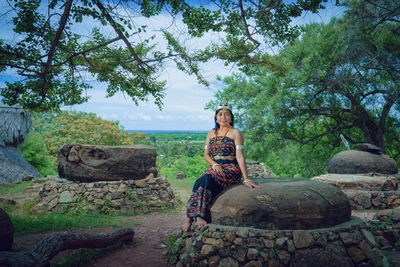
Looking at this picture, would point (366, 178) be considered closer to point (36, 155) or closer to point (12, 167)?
point (12, 167)

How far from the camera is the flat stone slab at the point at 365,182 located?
8.73 meters

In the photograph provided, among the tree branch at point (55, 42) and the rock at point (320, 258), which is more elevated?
A: the tree branch at point (55, 42)

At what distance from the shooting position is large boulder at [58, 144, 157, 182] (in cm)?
767

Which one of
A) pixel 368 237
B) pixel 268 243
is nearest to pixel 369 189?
pixel 368 237

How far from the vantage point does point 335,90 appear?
43.2 ft

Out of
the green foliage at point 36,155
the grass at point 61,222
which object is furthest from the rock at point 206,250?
the green foliage at point 36,155

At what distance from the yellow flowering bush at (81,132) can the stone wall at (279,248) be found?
10.7m

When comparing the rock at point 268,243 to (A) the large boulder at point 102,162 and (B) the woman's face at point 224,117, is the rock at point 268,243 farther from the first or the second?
(A) the large boulder at point 102,162

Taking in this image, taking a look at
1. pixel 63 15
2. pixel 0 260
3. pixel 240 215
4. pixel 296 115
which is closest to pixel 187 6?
pixel 63 15

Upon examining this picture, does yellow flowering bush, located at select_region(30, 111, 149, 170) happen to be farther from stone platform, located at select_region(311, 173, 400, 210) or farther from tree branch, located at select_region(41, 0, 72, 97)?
stone platform, located at select_region(311, 173, 400, 210)

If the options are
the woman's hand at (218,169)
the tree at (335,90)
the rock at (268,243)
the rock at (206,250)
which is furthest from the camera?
the tree at (335,90)

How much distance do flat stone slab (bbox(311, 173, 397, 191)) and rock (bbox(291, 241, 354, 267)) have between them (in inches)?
229

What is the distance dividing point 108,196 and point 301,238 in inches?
216

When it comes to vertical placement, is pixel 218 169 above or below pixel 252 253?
above
